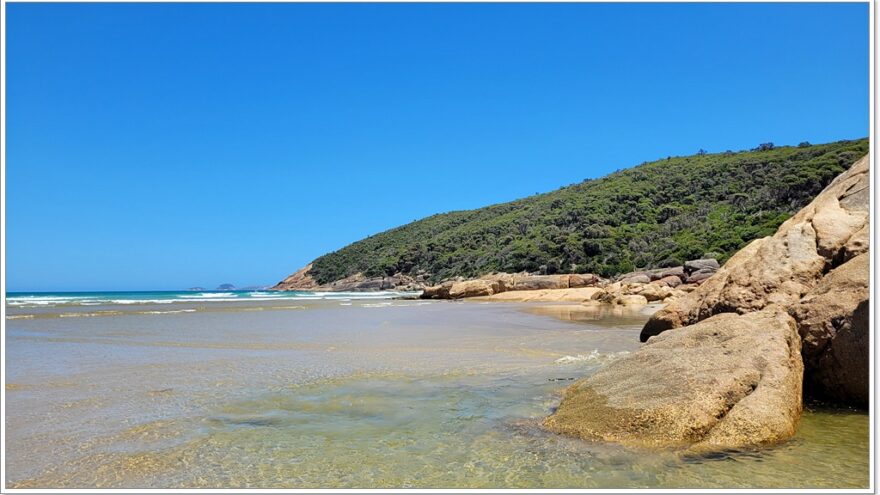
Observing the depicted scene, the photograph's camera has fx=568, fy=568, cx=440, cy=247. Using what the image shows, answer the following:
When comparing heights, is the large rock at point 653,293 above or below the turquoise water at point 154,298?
below

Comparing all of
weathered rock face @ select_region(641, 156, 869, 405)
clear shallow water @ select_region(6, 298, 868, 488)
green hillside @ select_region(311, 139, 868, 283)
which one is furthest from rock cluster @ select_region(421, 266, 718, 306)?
clear shallow water @ select_region(6, 298, 868, 488)

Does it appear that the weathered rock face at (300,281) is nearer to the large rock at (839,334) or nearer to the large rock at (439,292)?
the large rock at (439,292)

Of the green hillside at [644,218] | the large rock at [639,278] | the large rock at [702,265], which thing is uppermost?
the green hillside at [644,218]

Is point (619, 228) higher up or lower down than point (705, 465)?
higher up

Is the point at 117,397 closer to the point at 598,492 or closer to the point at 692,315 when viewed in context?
the point at 598,492

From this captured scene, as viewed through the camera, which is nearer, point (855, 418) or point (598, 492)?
point (598, 492)

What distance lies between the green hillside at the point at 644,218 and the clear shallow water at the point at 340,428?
4830cm

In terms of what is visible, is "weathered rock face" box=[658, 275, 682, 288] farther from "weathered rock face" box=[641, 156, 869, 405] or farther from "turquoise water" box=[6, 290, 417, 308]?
"weathered rock face" box=[641, 156, 869, 405]

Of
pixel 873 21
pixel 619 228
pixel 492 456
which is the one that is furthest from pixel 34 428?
pixel 619 228

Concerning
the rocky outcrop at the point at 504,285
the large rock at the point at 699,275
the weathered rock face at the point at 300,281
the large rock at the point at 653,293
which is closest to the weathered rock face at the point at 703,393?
the large rock at the point at 653,293

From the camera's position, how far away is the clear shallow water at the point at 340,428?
4.49 m

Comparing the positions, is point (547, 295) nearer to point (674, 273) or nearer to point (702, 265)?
point (674, 273)

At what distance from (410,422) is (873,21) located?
5907 millimetres

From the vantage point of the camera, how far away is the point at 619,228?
6856 centimetres
